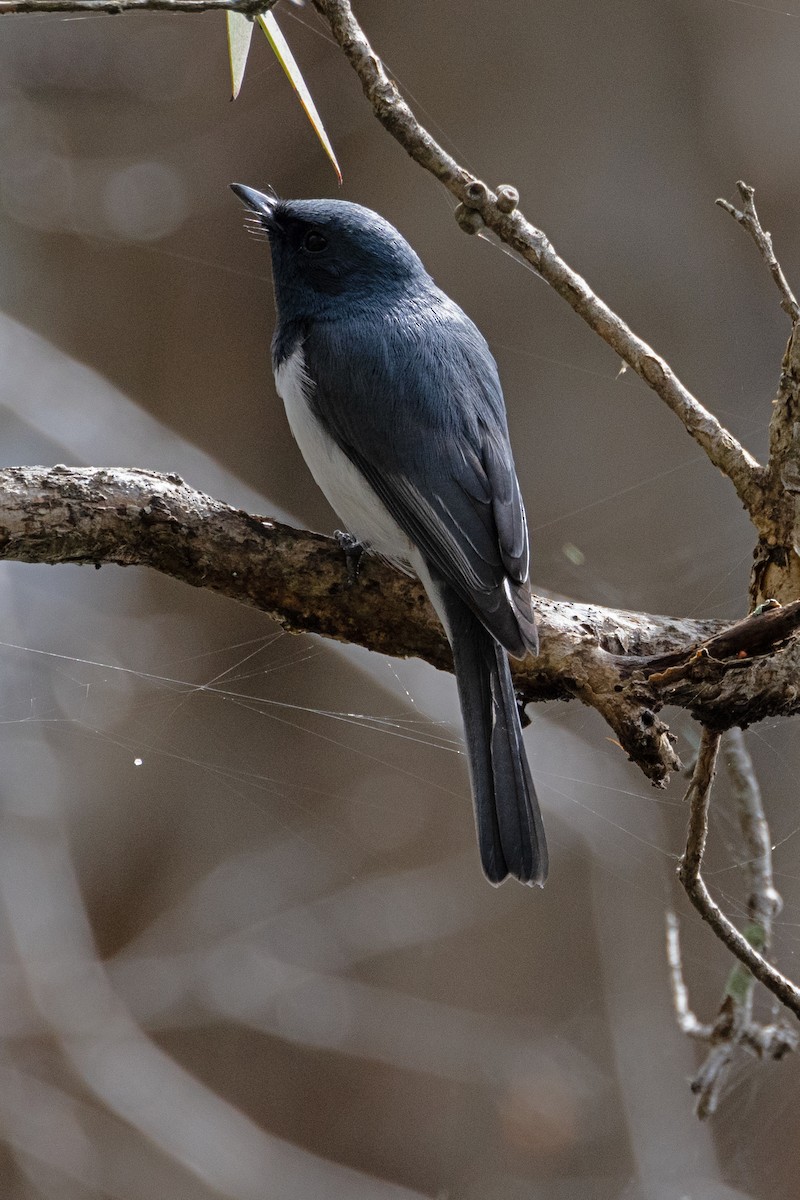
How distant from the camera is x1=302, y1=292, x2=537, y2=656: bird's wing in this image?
2.27 meters

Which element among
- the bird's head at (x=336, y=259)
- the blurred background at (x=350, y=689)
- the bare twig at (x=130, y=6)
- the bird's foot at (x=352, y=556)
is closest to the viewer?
the bare twig at (x=130, y=6)

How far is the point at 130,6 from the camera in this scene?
66.1 inches

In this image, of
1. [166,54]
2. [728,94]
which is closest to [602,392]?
[728,94]

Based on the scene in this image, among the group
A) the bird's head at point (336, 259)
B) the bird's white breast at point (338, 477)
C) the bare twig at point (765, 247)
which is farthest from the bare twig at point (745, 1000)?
the bird's head at point (336, 259)

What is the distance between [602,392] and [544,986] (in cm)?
286

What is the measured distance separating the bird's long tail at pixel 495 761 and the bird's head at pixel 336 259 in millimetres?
1052

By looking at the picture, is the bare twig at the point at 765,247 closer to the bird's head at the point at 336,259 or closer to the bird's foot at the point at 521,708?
the bird's foot at the point at 521,708

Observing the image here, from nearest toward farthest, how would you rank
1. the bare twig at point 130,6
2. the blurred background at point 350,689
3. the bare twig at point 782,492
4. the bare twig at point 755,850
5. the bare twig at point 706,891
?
the bare twig at point 130,6 < the bare twig at point 706,891 < the bare twig at point 782,492 < the bare twig at point 755,850 < the blurred background at point 350,689

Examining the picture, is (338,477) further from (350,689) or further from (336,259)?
(350,689)

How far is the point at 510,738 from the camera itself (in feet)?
7.14

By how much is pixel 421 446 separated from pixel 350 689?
293cm

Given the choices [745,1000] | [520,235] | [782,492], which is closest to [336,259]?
[520,235]

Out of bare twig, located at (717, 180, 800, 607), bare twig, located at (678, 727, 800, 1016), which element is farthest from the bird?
bare twig, located at (717, 180, 800, 607)

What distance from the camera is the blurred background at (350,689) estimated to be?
4.43m
